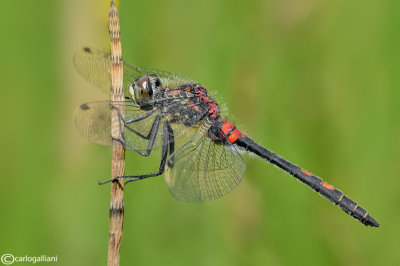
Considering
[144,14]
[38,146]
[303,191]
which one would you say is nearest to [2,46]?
[38,146]

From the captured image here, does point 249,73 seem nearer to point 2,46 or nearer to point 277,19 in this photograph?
point 277,19

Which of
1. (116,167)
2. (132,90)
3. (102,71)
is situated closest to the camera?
(116,167)

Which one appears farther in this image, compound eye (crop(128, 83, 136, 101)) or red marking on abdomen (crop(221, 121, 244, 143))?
red marking on abdomen (crop(221, 121, 244, 143))

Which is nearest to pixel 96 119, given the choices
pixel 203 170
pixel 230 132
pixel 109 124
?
pixel 109 124

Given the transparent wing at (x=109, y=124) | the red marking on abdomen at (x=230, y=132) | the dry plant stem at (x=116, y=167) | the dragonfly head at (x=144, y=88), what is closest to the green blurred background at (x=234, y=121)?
the red marking on abdomen at (x=230, y=132)

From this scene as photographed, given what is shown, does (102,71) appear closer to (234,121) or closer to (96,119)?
(96,119)

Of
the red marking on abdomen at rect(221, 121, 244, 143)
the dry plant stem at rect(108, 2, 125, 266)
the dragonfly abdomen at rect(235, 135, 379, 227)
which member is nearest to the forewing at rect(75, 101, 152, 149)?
the dry plant stem at rect(108, 2, 125, 266)

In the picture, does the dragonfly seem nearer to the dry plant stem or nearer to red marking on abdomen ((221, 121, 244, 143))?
red marking on abdomen ((221, 121, 244, 143))
